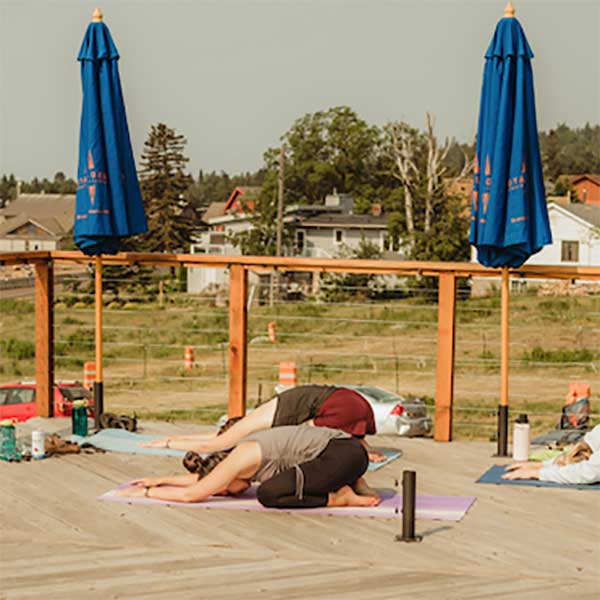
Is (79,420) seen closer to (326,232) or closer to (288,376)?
(288,376)

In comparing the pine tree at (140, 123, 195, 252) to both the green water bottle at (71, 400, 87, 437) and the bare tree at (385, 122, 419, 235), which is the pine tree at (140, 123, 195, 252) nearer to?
the bare tree at (385, 122, 419, 235)

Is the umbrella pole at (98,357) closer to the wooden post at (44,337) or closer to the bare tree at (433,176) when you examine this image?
the wooden post at (44,337)

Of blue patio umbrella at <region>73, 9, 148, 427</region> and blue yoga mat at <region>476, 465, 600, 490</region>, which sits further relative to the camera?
blue patio umbrella at <region>73, 9, 148, 427</region>

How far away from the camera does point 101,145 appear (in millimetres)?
7695

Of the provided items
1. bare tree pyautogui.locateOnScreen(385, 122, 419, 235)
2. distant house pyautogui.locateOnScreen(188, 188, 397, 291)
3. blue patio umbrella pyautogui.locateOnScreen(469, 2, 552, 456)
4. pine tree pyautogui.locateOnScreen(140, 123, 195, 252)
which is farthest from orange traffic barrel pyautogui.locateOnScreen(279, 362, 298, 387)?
pine tree pyautogui.locateOnScreen(140, 123, 195, 252)

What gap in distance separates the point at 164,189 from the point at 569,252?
19.5 m

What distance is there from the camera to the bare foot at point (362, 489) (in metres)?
5.83

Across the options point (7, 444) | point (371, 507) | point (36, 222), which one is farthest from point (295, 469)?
point (36, 222)

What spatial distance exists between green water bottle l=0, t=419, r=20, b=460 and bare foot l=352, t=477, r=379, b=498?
215cm

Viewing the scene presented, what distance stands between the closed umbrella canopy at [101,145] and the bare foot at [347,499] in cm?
275

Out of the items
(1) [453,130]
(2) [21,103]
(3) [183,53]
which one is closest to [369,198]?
(1) [453,130]

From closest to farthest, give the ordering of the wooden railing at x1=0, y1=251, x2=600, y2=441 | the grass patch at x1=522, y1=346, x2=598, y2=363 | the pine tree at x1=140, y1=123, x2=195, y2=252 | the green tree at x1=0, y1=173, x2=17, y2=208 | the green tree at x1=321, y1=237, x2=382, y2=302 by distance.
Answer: the wooden railing at x1=0, y1=251, x2=600, y2=441, the grass patch at x1=522, y1=346, x2=598, y2=363, the green tree at x1=321, y1=237, x2=382, y2=302, the pine tree at x1=140, y1=123, x2=195, y2=252, the green tree at x1=0, y1=173, x2=17, y2=208

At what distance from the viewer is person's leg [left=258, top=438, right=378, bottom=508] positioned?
18.5ft

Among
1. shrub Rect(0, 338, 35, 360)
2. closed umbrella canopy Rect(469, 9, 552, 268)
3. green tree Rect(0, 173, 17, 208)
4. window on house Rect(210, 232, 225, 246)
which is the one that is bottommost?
shrub Rect(0, 338, 35, 360)
